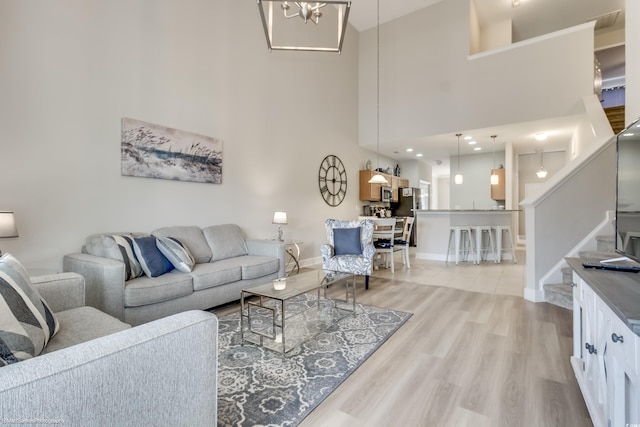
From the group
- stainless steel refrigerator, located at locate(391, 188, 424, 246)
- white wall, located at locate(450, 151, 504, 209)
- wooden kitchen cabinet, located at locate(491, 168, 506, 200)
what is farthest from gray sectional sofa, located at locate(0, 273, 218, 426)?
white wall, located at locate(450, 151, 504, 209)

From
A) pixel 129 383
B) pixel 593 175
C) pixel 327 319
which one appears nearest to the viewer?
pixel 129 383

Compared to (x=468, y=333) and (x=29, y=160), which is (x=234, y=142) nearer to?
(x=29, y=160)

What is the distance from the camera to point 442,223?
6418mm

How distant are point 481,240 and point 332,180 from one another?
3.38m

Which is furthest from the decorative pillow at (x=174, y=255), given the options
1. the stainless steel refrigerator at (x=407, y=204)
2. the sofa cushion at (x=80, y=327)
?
the stainless steel refrigerator at (x=407, y=204)

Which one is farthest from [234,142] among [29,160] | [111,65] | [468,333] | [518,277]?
[518,277]

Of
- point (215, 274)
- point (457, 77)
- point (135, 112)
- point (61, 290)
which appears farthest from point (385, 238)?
point (61, 290)

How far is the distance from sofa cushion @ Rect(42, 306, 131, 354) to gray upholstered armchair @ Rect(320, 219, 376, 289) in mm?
2676

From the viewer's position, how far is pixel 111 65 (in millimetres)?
3115

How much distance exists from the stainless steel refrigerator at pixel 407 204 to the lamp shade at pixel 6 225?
8037mm

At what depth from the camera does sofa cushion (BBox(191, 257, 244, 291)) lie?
2947 mm

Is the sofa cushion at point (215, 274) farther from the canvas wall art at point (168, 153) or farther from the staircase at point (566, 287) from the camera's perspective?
the staircase at point (566, 287)

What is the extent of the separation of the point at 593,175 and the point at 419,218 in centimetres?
344

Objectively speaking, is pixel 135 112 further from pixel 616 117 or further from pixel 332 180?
pixel 616 117
